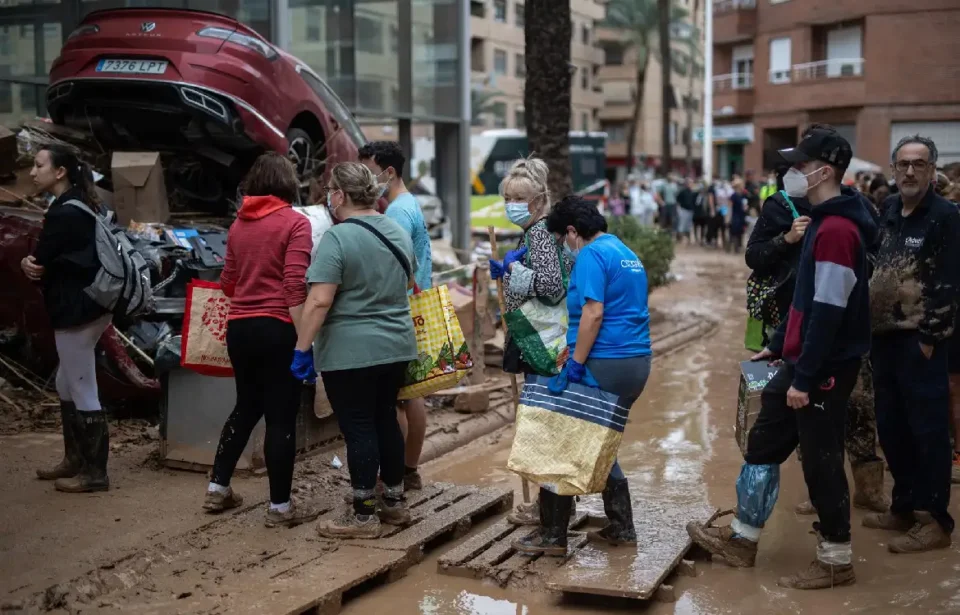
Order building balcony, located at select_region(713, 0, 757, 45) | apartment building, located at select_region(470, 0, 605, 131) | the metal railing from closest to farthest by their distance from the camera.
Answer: building balcony, located at select_region(713, 0, 757, 45), the metal railing, apartment building, located at select_region(470, 0, 605, 131)

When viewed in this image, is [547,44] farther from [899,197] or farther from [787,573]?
[787,573]

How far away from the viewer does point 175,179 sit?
9.81 m

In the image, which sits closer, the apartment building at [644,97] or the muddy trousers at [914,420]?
the muddy trousers at [914,420]

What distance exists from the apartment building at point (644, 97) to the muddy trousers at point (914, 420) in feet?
192

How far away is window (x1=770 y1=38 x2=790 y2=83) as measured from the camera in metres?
42.7

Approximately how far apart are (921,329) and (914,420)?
0.46 m

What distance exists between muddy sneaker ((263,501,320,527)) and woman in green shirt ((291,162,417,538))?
25 cm

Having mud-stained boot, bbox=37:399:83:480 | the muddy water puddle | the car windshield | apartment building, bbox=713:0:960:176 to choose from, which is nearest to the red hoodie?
mud-stained boot, bbox=37:399:83:480

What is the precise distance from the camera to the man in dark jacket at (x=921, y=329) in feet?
18.4

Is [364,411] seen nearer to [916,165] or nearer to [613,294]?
[613,294]

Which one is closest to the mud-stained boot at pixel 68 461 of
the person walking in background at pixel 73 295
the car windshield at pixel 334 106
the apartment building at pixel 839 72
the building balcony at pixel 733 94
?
the person walking in background at pixel 73 295

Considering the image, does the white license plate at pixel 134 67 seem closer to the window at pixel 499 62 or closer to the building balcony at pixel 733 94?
the building balcony at pixel 733 94

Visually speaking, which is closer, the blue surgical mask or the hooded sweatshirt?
the hooded sweatshirt

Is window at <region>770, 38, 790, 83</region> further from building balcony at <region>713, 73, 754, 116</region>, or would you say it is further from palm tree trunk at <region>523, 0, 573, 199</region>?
palm tree trunk at <region>523, 0, 573, 199</region>
